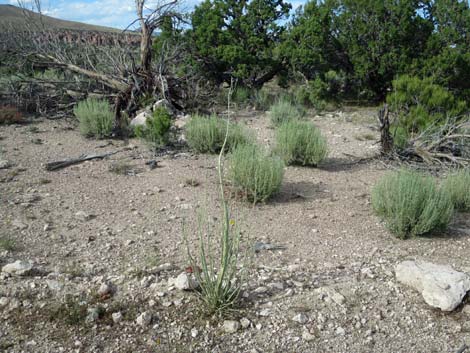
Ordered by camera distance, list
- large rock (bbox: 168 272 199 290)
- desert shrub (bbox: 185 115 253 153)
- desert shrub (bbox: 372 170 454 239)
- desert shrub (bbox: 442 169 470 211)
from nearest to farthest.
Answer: large rock (bbox: 168 272 199 290)
desert shrub (bbox: 372 170 454 239)
desert shrub (bbox: 442 169 470 211)
desert shrub (bbox: 185 115 253 153)

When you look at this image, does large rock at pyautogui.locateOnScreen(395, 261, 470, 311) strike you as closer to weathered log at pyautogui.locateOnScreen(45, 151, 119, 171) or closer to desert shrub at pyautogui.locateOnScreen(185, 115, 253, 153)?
desert shrub at pyautogui.locateOnScreen(185, 115, 253, 153)

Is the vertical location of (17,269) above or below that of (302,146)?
below

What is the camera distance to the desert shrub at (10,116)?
29.1 ft

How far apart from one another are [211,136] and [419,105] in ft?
11.7

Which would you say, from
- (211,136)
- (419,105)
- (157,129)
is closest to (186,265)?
(211,136)

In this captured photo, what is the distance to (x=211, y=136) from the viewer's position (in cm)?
699

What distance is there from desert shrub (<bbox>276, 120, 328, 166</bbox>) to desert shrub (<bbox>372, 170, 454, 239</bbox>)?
6.38ft

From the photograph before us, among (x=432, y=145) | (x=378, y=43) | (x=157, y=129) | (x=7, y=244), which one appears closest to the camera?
(x=7, y=244)

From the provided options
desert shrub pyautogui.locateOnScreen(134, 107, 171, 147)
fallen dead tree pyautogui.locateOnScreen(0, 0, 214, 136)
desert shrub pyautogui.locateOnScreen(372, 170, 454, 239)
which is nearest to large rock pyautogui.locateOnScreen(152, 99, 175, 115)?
fallen dead tree pyautogui.locateOnScreen(0, 0, 214, 136)

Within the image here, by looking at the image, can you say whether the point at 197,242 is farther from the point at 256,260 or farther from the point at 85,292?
the point at 85,292

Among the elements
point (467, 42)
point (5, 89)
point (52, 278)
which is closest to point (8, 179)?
point (52, 278)

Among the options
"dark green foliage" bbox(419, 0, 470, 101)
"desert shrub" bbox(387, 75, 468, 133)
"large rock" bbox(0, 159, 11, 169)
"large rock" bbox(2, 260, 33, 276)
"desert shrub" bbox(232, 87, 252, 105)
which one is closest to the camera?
"large rock" bbox(2, 260, 33, 276)

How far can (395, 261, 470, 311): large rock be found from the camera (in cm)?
312

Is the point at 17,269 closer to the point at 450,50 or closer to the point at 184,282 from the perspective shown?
the point at 184,282
